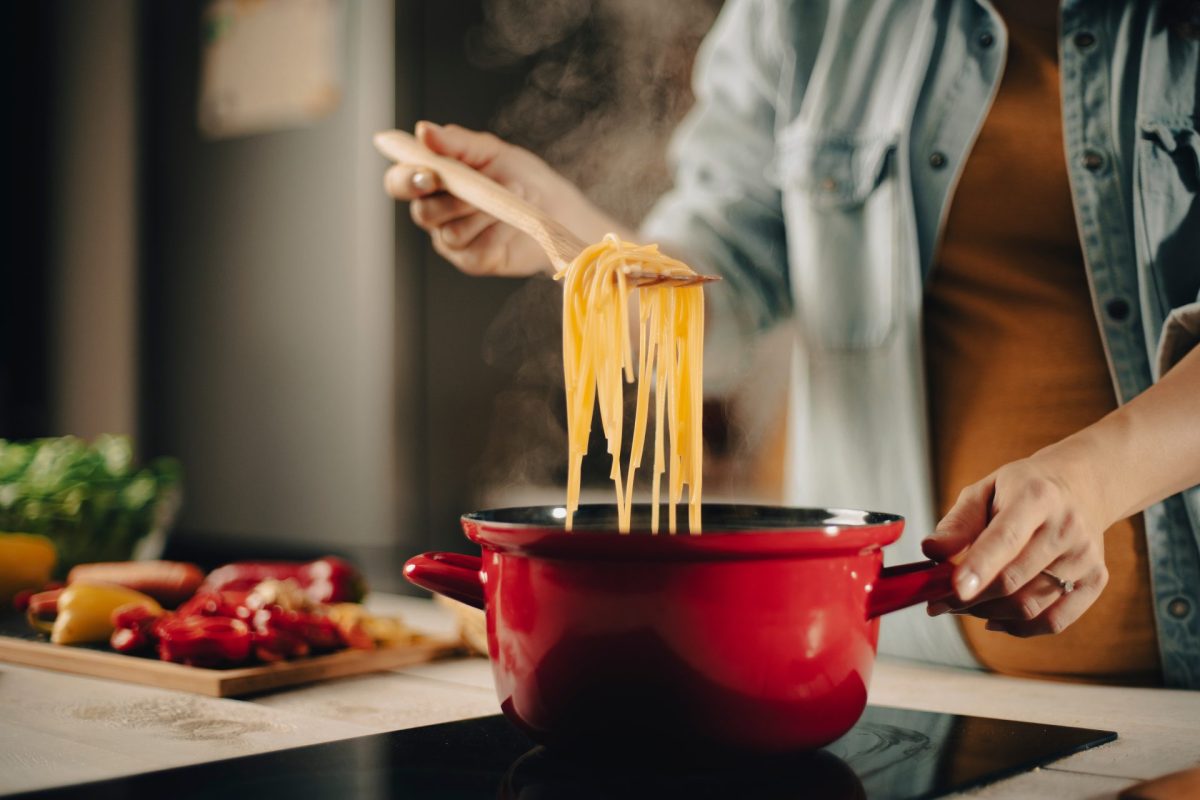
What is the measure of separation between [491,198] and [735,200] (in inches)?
20.1

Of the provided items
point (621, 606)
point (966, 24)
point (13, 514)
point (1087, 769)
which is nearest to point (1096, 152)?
point (966, 24)

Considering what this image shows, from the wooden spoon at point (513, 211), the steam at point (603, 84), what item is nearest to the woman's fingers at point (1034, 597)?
the wooden spoon at point (513, 211)

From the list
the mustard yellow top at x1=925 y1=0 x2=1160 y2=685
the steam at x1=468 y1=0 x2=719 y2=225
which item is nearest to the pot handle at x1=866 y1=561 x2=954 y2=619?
the mustard yellow top at x1=925 y1=0 x2=1160 y2=685

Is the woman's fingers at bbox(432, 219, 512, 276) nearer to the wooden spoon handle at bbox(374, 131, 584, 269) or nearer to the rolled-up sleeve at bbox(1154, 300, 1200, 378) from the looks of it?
the wooden spoon handle at bbox(374, 131, 584, 269)

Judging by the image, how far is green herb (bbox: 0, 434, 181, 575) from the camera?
1.54 m

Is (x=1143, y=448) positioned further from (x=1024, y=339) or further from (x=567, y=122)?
(x=567, y=122)

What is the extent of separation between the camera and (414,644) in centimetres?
116

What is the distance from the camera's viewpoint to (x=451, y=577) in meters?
0.76

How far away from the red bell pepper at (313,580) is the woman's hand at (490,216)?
423 mm

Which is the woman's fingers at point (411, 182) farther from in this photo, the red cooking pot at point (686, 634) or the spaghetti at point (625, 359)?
the red cooking pot at point (686, 634)

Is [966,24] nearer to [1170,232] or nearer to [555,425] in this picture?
[1170,232]

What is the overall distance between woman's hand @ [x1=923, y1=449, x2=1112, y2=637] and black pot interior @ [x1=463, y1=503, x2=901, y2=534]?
79mm

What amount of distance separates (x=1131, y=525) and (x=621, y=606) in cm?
71

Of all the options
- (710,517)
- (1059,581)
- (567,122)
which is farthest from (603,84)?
(1059,581)
